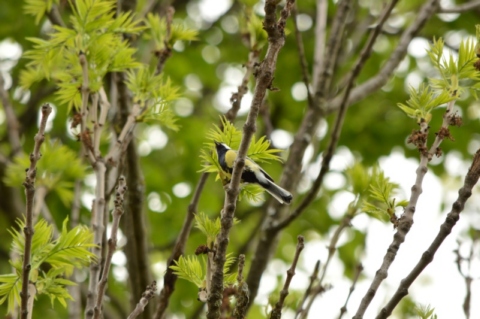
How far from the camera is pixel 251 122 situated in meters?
1.88

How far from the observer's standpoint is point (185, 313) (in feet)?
21.1

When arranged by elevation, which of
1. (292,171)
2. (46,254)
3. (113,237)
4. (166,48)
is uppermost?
(166,48)

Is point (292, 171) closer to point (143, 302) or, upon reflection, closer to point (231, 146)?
point (231, 146)

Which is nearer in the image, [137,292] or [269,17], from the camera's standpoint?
[269,17]

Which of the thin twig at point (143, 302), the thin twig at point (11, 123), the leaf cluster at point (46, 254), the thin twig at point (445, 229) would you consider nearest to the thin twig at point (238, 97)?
the leaf cluster at point (46, 254)

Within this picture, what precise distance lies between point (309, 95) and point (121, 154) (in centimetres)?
152

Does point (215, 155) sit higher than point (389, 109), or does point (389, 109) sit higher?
point (389, 109)

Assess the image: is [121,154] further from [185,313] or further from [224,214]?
[185,313]

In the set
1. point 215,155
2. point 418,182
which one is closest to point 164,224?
point 215,155

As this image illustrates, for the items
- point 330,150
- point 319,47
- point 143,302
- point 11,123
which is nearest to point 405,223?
point 143,302

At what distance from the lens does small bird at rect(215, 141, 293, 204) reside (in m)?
2.63

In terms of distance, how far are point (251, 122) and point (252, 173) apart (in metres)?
0.93

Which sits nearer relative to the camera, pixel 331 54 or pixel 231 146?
pixel 231 146

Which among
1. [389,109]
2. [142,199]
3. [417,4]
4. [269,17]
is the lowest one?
[142,199]
